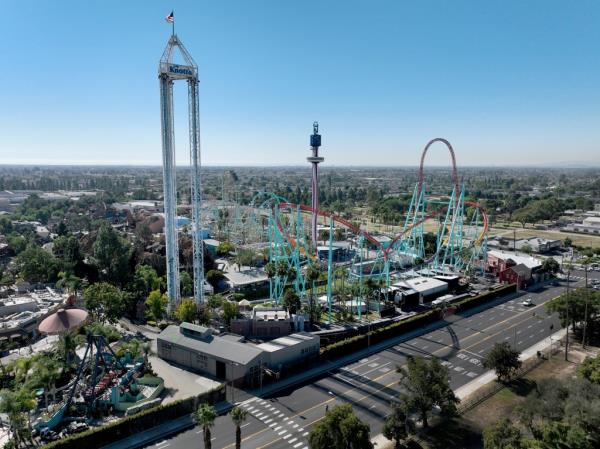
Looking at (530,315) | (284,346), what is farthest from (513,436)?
(530,315)

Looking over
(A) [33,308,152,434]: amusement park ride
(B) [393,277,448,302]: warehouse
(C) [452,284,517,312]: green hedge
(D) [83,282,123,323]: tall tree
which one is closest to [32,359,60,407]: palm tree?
(A) [33,308,152,434]: amusement park ride

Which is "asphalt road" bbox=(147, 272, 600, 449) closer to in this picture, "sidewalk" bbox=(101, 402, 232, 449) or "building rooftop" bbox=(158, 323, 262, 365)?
"sidewalk" bbox=(101, 402, 232, 449)

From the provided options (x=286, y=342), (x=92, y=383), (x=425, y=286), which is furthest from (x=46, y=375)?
Answer: (x=425, y=286)

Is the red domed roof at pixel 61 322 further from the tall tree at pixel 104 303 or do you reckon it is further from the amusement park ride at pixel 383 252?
the amusement park ride at pixel 383 252

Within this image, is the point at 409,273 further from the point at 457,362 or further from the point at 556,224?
the point at 556,224

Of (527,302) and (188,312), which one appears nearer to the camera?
(188,312)

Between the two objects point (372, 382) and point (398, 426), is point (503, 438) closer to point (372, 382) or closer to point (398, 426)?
point (398, 426)
